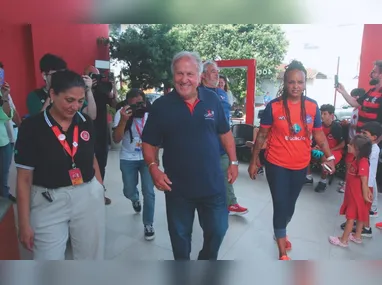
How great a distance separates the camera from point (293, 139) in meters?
2.33

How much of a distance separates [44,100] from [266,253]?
2131 millimetres

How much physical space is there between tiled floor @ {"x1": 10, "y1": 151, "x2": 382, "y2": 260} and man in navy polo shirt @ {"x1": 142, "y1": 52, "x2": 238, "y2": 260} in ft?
1.64

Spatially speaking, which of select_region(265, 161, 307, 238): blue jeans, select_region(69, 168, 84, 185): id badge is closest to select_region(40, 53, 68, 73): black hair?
select_region(69, 168, 84, 185): id badge

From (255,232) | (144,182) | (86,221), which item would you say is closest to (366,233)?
(255,232)

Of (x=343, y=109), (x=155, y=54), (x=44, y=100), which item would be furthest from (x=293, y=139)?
(x=343, y=109)

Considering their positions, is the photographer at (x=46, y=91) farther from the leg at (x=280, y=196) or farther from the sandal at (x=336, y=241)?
the sandal at (x=336, y=241)

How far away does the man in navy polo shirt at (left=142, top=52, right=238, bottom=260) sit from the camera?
5.86 ft

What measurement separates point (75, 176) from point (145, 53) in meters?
7.16

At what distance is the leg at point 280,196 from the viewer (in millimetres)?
2365

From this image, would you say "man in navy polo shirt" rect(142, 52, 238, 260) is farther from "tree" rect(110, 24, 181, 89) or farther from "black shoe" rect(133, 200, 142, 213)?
"tree" rect(110, 24, 181, 89)

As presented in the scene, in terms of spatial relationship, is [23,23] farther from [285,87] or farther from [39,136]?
[285,87]

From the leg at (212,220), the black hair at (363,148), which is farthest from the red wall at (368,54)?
the leg at (212,220)

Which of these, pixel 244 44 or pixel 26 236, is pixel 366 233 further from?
pixel 244 44

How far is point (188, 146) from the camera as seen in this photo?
1.78 meters
